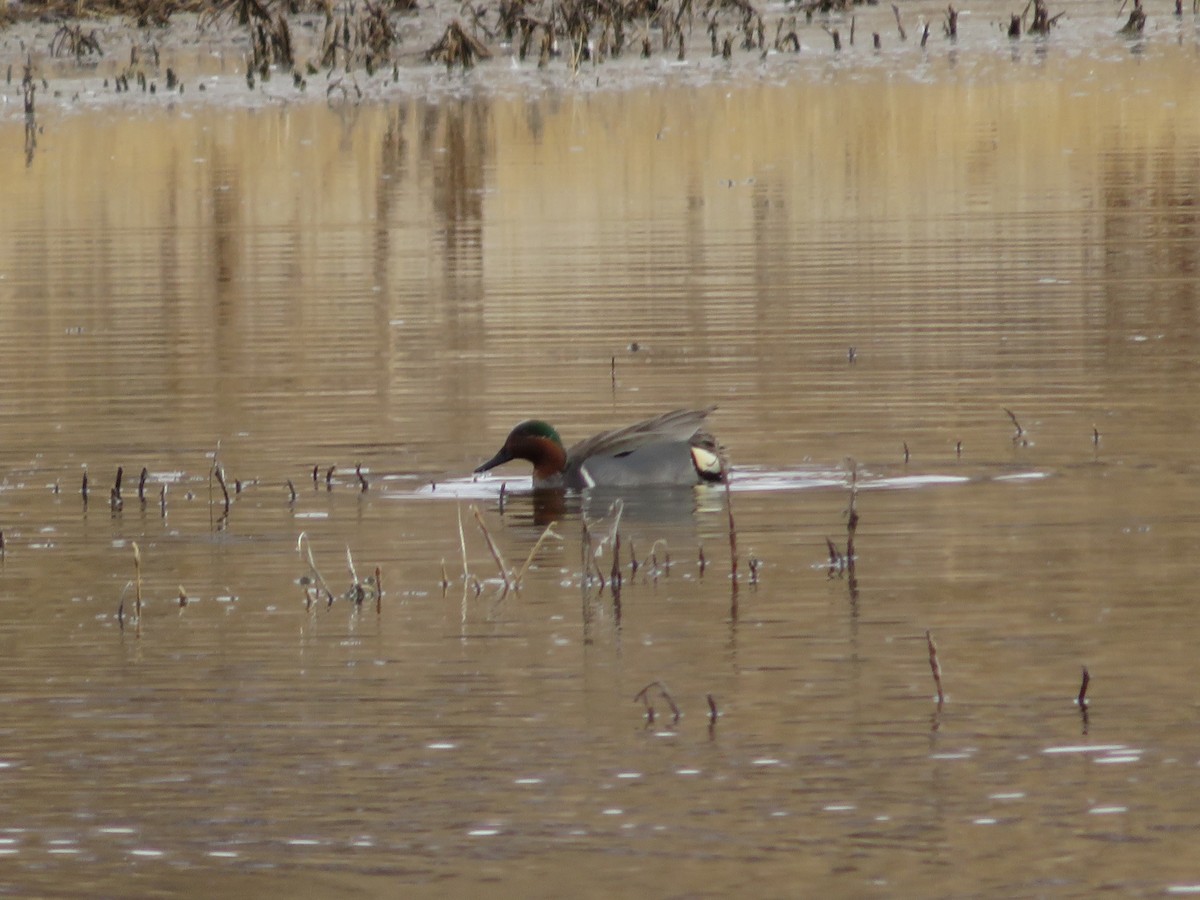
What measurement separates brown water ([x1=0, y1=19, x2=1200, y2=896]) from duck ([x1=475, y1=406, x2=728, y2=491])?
0.56ft

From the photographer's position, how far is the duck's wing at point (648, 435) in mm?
10422

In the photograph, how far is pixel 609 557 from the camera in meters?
9.09

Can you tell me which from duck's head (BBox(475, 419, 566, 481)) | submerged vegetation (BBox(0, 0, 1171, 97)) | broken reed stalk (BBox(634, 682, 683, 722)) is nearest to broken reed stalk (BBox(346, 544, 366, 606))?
broken reed stalk (BBox(634, 682, 683, 722))

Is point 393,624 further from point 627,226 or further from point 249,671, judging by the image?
point 627,226

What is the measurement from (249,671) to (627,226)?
42.6ft

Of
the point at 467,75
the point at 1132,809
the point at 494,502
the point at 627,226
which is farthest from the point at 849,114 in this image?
the point at 1132,809

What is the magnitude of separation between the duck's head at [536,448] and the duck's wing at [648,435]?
0.21 feet

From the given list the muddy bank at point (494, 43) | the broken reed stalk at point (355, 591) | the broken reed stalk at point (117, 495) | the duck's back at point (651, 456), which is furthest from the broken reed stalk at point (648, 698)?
the muddy bank at point (494, 43)

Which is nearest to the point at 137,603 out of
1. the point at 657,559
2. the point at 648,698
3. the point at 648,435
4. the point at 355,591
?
the point at 355,591

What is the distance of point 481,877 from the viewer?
5.70 m

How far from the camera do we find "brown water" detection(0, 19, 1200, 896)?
5.98 metres

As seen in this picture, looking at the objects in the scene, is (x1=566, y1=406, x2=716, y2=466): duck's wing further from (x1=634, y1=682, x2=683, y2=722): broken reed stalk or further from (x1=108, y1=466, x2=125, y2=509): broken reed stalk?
(x1=634, y1=682, x2=683, y2=722): broken reed stalk

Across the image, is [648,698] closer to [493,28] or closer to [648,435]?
[648,435]

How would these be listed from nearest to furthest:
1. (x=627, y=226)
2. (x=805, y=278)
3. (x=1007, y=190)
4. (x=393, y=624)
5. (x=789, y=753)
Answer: (x=789, y=753), (x=393, y=624), (x=805, y=278), (x=627, y=226), (x=1007, y=190)
